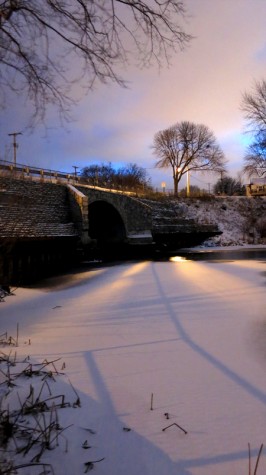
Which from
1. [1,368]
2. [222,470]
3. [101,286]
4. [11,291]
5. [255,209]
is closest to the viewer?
[222,470]

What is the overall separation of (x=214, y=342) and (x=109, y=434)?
3.96 m

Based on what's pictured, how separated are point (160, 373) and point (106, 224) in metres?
38.9

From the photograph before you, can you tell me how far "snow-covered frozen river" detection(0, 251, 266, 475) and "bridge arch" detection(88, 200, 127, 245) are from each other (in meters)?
28.9

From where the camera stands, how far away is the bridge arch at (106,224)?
42281 millimetres

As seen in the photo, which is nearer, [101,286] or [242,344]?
[242,344]

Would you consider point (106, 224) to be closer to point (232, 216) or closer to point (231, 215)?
point (232, 216)

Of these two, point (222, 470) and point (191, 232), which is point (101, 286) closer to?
point (222, 470)

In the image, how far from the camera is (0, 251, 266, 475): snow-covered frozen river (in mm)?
3930

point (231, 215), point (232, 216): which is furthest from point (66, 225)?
point (231, 215)

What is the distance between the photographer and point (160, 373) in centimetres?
614

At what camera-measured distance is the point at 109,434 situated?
428 cm

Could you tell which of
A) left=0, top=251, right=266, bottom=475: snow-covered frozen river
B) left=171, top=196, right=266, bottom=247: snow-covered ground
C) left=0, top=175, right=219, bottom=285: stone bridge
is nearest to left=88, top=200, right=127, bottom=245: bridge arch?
left=0, top=175, right=219, bottom=285: stone bridge

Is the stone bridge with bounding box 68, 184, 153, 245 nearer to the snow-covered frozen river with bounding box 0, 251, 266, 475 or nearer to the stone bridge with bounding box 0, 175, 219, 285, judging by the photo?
the stone bridge with bounding box 0, 175, 219, 285

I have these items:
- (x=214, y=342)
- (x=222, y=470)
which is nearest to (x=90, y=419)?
(x=222, y=470)
